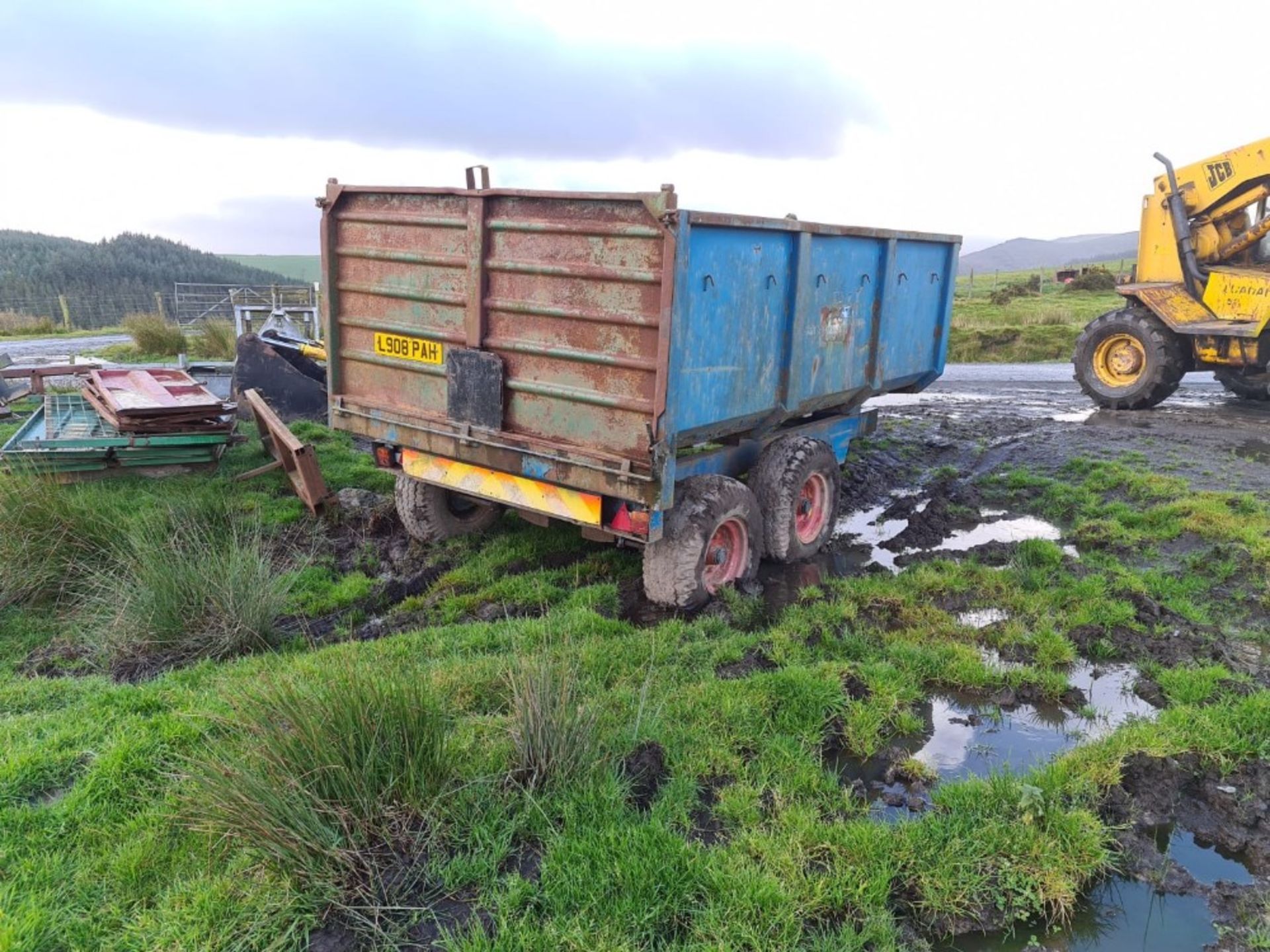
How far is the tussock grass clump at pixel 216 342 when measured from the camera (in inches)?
601

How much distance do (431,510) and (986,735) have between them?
13.6ft

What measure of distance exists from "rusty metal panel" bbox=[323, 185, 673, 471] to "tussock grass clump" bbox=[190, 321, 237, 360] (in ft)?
34.8

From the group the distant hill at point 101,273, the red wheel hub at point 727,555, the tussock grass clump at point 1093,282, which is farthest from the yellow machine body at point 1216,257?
the distant hill at point 101,273

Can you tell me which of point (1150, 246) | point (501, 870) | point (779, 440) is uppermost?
point (1150, 246)

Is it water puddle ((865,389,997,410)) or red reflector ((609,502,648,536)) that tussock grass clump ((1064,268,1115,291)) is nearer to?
water puddle ((865,389,997,410))

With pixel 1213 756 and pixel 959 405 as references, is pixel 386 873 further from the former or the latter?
pixel 959 405

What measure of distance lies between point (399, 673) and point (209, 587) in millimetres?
2161

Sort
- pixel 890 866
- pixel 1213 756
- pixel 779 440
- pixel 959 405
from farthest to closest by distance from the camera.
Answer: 1. pixel 959 405
2. pixel 779 440
3. pixel 1213 756
4. pixel 890 866

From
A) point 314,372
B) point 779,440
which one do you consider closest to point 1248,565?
point 779,440

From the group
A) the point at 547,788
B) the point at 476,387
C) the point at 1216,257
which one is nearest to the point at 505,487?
the point at 476,387

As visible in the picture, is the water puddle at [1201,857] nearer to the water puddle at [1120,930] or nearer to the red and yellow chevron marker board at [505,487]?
the water puddle at [1120,930]

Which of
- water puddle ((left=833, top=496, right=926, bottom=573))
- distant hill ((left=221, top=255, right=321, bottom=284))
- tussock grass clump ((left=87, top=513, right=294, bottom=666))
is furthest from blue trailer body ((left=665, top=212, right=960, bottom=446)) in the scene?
distant hill ((left=221, top=255, right=321, bottom=284))

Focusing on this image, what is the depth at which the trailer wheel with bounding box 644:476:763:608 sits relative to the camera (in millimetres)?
5035

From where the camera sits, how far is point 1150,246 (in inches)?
441
